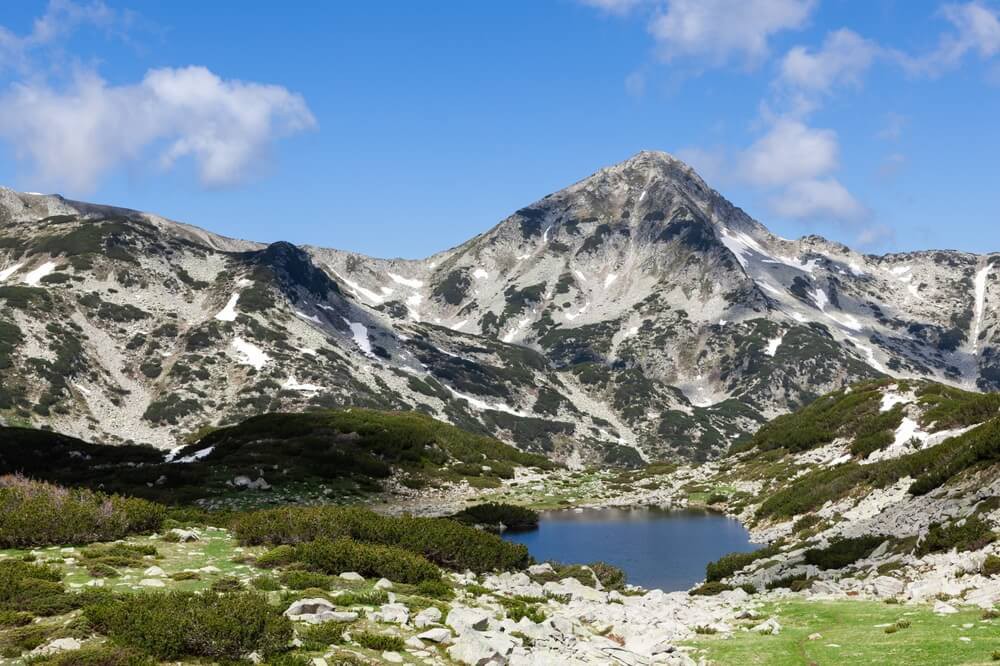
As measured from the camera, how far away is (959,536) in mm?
26922

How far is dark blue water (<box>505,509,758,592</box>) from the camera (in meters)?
47.1

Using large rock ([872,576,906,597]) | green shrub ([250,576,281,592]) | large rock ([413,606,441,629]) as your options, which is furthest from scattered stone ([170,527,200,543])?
large rock ([872,576,906,597])

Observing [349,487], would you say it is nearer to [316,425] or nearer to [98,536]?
[316,425]

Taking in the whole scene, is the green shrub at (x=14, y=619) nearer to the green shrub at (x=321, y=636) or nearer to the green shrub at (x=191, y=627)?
the green shrub at (x=191, y=627)

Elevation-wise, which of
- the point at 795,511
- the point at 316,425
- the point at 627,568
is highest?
the point at 316,425

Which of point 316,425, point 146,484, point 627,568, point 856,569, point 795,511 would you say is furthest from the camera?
point 316,425

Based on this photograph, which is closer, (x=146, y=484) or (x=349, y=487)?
(x=146, y=484)

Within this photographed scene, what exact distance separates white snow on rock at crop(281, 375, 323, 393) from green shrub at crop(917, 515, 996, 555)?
528ft

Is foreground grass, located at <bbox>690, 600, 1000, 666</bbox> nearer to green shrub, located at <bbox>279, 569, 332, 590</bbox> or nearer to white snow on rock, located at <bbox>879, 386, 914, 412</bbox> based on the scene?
green shrub, located at <bbox>279, 569, 332, 590</bbox>

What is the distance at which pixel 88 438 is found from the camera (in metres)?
139

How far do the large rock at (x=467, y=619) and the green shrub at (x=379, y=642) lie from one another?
5.29ft

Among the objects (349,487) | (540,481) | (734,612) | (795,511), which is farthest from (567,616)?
(540,481)

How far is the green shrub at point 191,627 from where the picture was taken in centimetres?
1373

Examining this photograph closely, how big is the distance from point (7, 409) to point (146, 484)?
94.2 metres
